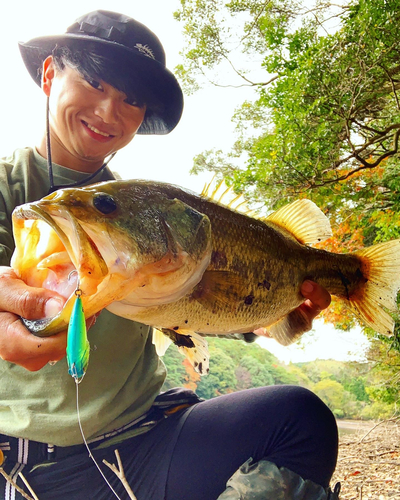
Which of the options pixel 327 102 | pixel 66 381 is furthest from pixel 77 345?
pixel 327 102

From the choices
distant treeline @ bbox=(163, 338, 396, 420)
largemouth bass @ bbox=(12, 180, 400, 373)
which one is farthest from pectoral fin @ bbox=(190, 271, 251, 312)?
distant treeline @ bbox=(163, 338, 396, 420)

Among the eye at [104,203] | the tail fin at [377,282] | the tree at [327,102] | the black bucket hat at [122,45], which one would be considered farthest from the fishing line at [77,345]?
the tree at [327,102]

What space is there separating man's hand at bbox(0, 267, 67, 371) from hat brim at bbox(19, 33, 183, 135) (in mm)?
1239

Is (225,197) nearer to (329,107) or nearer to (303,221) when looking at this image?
(303,221)

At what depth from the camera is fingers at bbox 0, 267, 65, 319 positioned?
0.88 m

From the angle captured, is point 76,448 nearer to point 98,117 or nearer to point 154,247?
point 154,247

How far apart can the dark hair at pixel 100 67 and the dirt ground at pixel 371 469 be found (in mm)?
2774

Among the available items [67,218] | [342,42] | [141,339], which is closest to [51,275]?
[67,218]

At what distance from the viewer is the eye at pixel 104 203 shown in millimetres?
992

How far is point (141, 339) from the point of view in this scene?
6.06 ft

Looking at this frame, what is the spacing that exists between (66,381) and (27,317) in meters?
0.80

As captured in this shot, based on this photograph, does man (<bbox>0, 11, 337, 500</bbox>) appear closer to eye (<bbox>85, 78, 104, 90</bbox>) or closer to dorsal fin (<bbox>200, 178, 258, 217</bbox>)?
eye (<bbox>85, 78, 104, 90</bbox>)

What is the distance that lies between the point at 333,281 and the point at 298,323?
0.84 ft

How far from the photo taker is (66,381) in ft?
5.20
